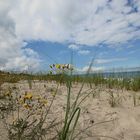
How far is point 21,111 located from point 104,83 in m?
3.59

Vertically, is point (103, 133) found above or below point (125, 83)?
below

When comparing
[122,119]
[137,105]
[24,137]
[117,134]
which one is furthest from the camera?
[137,105]

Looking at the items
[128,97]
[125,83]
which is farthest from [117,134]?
[125,83]

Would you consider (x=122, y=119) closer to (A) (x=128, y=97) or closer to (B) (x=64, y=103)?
(B) (x=64, y=103)

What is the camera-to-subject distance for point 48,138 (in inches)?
125

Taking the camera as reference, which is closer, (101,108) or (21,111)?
(21,111)

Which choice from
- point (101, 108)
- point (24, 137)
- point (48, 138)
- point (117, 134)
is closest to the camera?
point (24, 137)

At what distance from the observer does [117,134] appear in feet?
11.3

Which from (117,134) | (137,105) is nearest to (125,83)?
(137,105)

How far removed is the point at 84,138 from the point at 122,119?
897mm

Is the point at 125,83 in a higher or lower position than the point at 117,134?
higher

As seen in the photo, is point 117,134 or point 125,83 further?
point 125,83

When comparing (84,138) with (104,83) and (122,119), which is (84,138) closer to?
(122,119)

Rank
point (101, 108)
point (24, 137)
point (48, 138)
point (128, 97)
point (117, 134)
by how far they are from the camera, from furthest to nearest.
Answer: point (128, 97)
point (101, 108)
point (117, 134)
point (48, 138)
point (24, 137)
